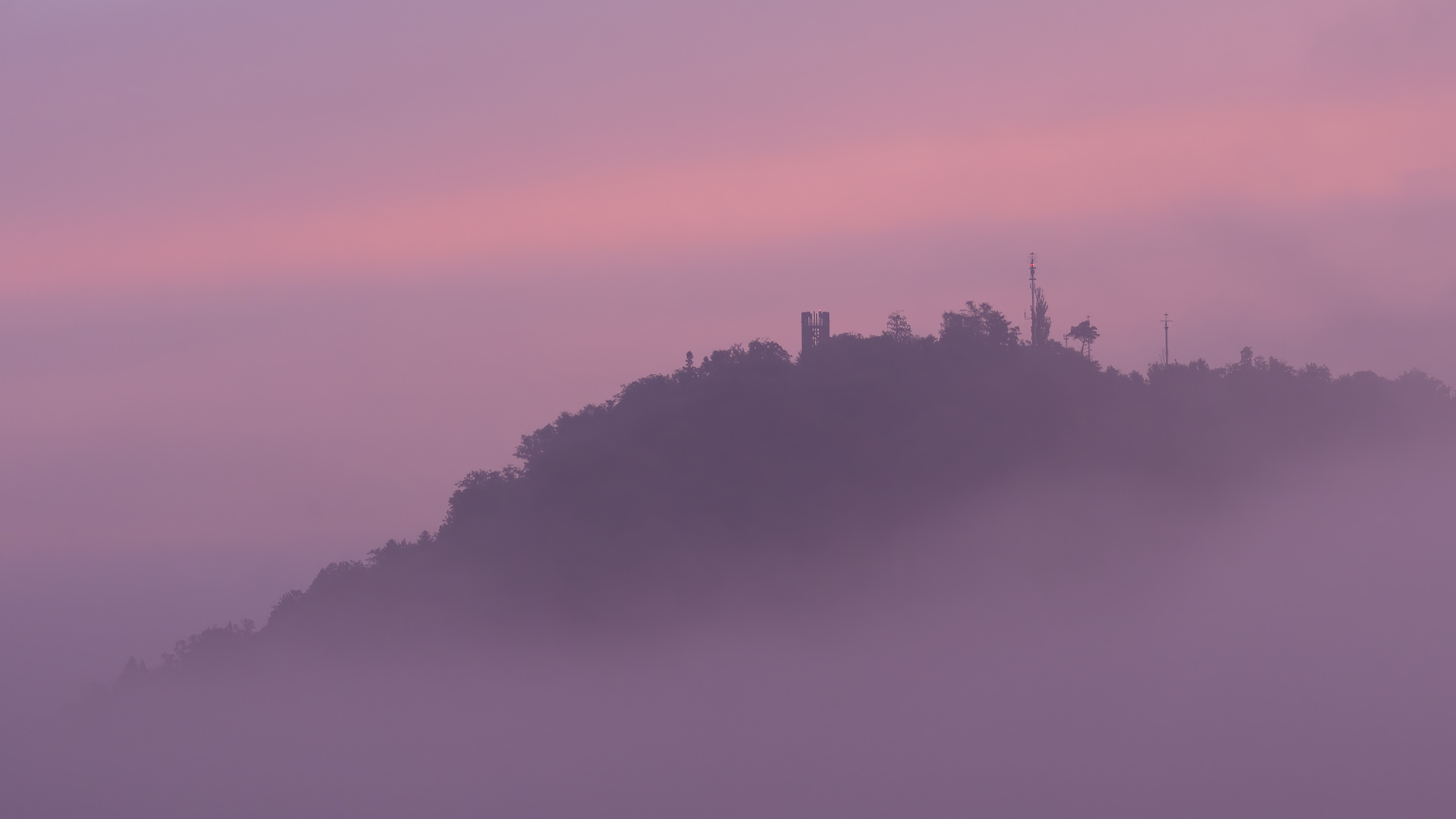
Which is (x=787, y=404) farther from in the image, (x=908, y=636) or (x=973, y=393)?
(x=908, y=636)

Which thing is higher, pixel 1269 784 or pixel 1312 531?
pixel 1312 531

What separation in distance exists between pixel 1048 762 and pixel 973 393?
27165 mm

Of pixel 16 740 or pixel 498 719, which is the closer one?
pixel 498 719

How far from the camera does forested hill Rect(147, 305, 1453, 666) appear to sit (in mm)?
84625

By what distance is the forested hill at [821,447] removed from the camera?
8462 cm

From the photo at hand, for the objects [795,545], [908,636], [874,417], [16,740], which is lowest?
[16,740]

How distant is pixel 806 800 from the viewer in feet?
305

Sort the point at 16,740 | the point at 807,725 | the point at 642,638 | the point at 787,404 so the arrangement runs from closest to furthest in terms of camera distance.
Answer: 1. the point at 787,404
2. the point at 642,638
3. the point at 807,725
4. the point at 16,740

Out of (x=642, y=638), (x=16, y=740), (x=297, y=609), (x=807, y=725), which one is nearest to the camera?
(x=642, y=638)

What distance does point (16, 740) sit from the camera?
14138 centimetres

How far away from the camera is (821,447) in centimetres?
8519

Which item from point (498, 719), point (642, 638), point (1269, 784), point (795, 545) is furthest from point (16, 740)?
point (1269, 784)

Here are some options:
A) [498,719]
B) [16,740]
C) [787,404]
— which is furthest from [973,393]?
[16,740]

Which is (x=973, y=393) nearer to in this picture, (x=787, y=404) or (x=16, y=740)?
(x=787, y=404)
